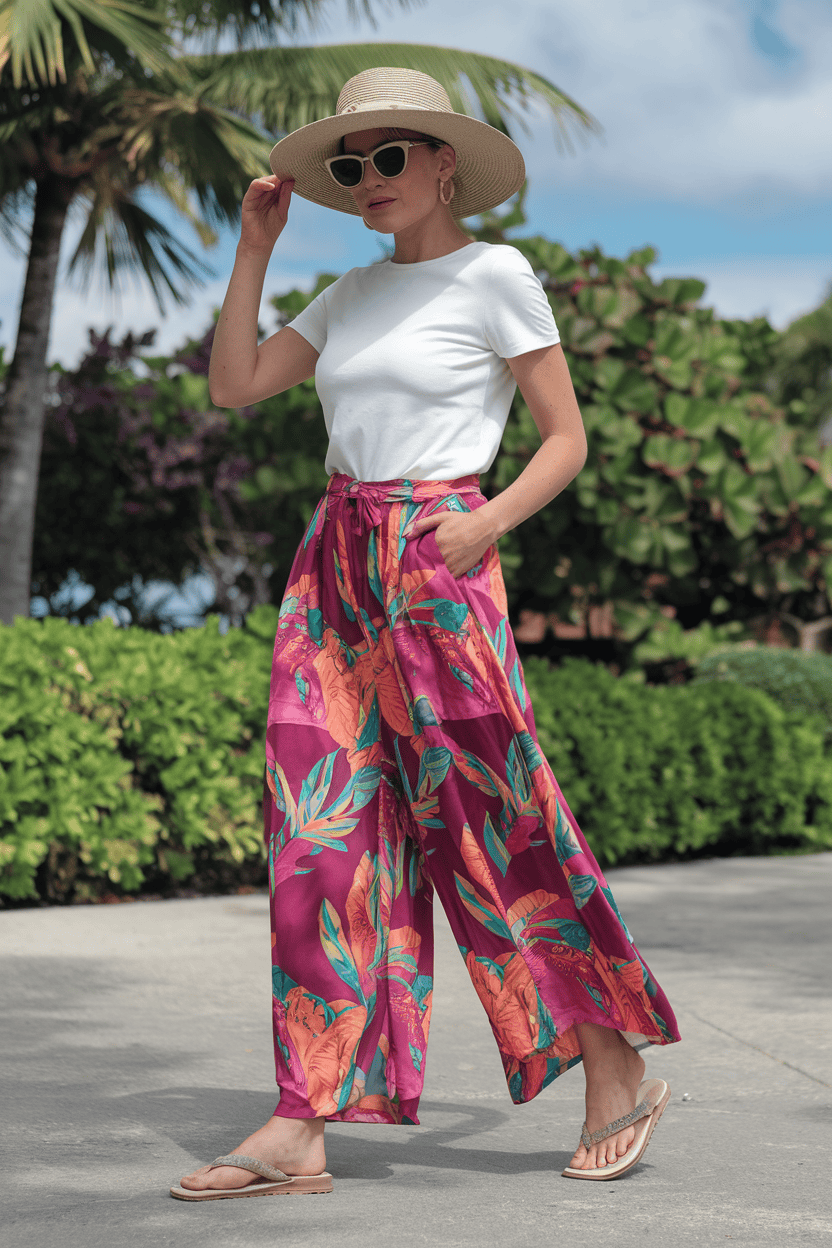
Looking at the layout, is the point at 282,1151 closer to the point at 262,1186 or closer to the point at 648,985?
the point at 262,1186

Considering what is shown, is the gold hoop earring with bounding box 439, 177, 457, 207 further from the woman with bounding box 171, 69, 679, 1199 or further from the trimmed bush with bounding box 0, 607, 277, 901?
the trimmed bush with bounding box 0, 607, 277, 901

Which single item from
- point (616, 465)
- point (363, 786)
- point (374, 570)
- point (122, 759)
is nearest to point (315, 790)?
point (363, 786)

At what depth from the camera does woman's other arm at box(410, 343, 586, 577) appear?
2453mm

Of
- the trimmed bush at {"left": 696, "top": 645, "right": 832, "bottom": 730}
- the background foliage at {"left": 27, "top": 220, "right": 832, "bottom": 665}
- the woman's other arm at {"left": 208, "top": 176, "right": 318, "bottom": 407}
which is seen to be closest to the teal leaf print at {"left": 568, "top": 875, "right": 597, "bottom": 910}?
the woman's other arm at {"left": 208, "top": 176, "right": 318, "bottom": 407}

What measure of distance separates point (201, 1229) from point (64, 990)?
6.22ft

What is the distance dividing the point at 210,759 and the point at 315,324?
3121 millimetres

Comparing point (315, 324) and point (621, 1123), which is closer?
point (621, 1123)

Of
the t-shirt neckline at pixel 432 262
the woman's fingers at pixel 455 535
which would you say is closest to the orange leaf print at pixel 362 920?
the woman's fingers at pixel 455 535

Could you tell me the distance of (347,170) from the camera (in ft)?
8.44

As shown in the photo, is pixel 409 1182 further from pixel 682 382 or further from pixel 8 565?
pixel 8 565

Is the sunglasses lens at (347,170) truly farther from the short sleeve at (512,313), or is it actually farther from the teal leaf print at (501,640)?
the teal leaf print at (501,640)

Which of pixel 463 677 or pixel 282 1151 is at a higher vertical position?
pixel 463 677

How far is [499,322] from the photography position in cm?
251

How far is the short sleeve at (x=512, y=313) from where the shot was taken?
250cm
